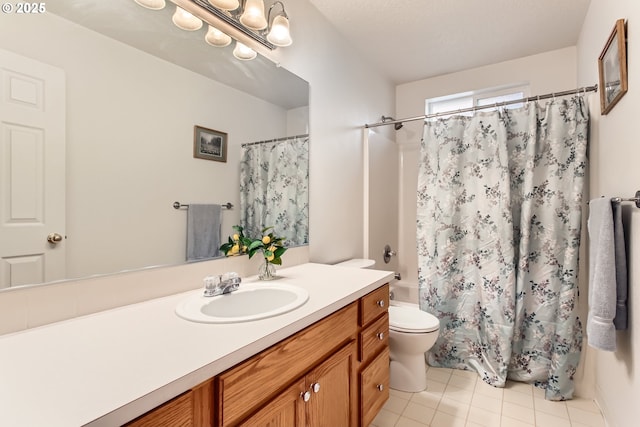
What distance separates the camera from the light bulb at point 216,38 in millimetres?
1350

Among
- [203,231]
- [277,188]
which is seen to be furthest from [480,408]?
[203,231]

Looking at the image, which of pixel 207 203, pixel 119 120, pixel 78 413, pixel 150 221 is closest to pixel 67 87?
pixel 119 120

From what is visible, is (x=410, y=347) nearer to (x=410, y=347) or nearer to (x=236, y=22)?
(x=410, y=347)

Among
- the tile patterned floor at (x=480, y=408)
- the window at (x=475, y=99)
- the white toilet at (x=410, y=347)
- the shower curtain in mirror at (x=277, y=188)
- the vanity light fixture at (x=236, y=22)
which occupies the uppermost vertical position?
the window at (x=475, y=99)

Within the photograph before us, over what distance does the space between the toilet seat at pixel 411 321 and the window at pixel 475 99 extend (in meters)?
Result: 1.73

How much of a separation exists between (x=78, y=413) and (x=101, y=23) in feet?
3.66

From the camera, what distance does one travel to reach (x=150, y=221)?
1150 millimetres

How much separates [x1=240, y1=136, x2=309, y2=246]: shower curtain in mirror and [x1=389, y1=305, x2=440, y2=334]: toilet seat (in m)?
0.76

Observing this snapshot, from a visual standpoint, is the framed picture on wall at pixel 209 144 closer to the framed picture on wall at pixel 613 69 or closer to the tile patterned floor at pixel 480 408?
the tile patterned floor at pixel 480 408

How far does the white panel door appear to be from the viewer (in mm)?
823

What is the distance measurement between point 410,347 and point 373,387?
0.52m

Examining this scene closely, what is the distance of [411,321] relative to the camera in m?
1.97

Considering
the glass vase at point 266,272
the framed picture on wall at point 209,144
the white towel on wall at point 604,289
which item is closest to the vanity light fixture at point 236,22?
the framed picture on wall at point 209,144

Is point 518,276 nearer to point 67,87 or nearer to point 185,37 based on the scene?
point 185,37
